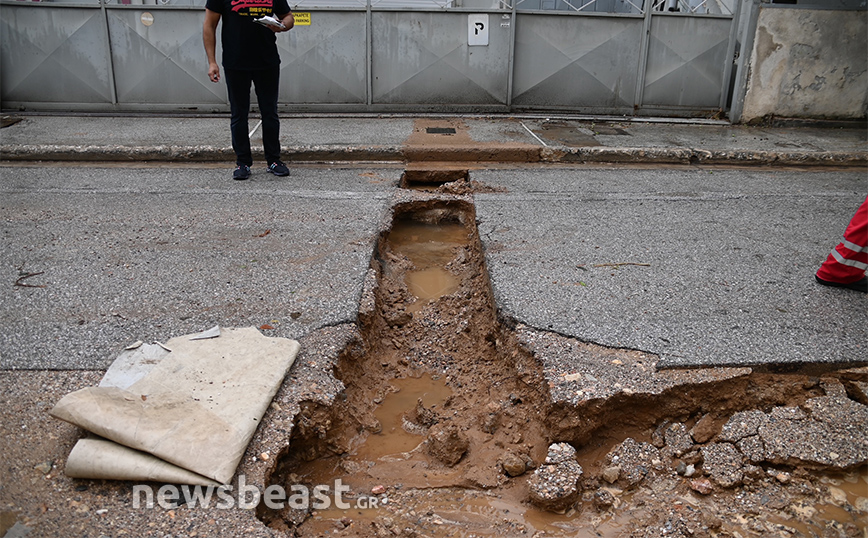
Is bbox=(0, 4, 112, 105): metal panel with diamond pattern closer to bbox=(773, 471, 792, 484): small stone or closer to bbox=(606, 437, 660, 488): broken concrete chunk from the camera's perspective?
bbox=(606, 437, 660, 488): broken concrete chunk

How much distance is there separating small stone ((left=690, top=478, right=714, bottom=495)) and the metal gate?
24.3 feet

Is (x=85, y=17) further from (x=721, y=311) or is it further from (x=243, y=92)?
(x=721, y=311)

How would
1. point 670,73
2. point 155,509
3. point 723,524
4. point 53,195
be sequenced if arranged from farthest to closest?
point 670,73 < point 53,195 < point 723,524 < point 155,509

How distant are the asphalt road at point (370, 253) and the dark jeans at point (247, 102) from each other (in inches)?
12.9

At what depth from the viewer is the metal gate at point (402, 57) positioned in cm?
891

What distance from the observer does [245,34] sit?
571 cm

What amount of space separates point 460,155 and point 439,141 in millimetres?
477

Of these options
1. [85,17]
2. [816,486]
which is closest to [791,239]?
[816,486]

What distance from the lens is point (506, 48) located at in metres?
9.20

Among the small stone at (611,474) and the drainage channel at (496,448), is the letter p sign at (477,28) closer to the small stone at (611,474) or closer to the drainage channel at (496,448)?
the drainage channel at (496,448)

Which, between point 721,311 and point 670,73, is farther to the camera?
point 670,73

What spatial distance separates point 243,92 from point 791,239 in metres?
4.65

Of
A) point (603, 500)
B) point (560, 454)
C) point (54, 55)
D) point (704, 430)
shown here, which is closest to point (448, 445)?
point (560, 454)

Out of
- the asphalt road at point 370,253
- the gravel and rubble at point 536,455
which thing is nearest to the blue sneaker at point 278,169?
the asphalt road at point 370,253
